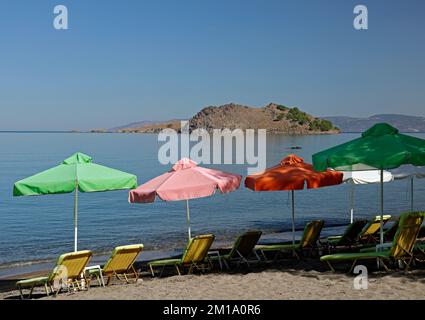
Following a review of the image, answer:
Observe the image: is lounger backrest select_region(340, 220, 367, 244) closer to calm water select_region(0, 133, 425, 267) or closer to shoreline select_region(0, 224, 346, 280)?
shoreline select_region(0, 224, 346, 280)

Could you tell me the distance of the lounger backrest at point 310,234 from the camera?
507 inches

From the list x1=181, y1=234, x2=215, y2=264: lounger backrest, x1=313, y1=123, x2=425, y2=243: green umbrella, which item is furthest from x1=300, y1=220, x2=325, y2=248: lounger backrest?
x1=313, y1=123, x2=425, y2=243: green umbrella

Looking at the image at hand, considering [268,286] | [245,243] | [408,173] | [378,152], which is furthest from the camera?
[408,173]

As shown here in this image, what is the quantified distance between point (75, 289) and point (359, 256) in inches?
190

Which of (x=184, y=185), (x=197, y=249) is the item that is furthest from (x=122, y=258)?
(x=184, y=185)

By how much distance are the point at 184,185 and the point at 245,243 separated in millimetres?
1997

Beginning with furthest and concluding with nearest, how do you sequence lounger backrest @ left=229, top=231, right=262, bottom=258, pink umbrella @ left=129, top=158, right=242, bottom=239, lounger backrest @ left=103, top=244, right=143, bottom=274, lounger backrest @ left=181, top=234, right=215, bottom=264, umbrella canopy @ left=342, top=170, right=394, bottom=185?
umbrella canopy @ left=342, top=170, right=394, bottom=185 < lounger backrest @ left=229, top=231, right=262, bottom=258 < lounger backrest @ left=181, top=234, right=215, bottom=264 < pink umbrella @ left=129, top=158, right=242, bottom=239 < lounger backrest @ left=103, top=244, right=143, bottom=274

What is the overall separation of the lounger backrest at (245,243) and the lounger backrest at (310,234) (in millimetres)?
1325

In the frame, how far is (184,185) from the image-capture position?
10883mm

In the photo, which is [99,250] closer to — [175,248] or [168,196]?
[175,248]

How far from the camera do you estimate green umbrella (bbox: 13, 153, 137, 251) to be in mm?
10211

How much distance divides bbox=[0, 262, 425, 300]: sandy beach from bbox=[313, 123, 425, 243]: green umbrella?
70.1 inches

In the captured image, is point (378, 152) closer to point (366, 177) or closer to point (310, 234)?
point (310, 234)

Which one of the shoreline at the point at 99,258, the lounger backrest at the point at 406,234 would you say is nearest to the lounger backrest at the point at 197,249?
the lounger backrest at the point at 406,234
